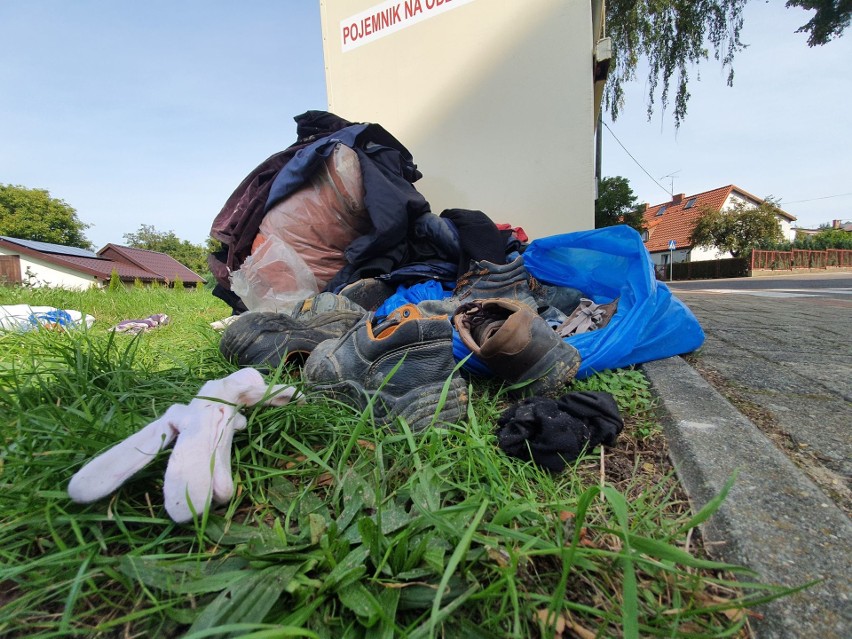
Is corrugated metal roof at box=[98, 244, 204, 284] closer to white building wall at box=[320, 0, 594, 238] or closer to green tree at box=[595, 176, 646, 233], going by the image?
green tree at box=[595, 176, 646, 233]

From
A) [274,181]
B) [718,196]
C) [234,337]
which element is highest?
[718,196]

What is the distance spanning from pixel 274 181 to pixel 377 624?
2.25m

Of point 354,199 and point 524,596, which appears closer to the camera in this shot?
point 524,596

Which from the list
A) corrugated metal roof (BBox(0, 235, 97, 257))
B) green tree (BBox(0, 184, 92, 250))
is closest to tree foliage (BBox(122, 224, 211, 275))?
green tree (BBox(0, 184, 92, 250))

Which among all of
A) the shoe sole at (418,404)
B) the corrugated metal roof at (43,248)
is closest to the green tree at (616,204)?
the shoe sole at (418,404)

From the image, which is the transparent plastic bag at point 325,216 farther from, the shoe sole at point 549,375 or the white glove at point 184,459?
the white glove at point 184,459

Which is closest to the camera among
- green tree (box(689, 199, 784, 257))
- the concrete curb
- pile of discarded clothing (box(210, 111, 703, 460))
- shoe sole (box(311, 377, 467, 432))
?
the concrete curb

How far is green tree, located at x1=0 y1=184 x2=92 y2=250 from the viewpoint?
34219mm

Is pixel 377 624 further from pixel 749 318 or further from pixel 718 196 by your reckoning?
pixel 718 196

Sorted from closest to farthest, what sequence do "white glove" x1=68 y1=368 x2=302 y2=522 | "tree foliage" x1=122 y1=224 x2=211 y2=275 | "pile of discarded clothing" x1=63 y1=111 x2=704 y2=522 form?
"white glove" x1=68 y1=368 x2=302 y2=522, "pile of discarded clothing" x1=63 y1=111 x2=704 y2=522, "tree foliage" x1=122 y1=224 x2=211 y2=275

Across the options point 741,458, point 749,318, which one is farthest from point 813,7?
point 741,458

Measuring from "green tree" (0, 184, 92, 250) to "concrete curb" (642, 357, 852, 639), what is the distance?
164ft

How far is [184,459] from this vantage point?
62cm

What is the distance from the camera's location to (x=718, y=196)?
93.7 ft
